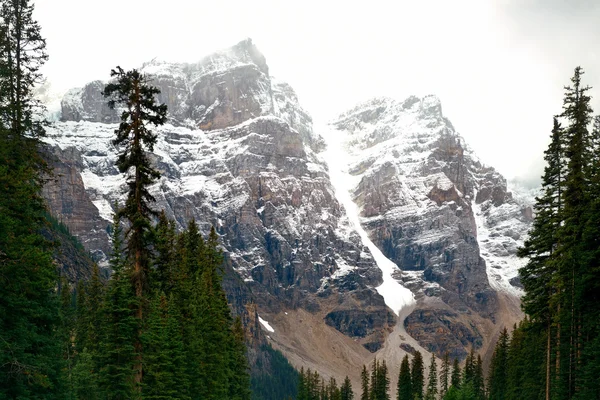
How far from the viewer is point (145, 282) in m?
30.3

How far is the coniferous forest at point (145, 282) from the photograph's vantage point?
25.7m

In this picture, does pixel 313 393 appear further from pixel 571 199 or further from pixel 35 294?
pixel 35 294

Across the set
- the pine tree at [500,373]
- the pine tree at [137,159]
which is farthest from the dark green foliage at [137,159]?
the pine tree at [500,373]

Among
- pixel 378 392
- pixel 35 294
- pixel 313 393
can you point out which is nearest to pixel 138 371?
pixel 35 294

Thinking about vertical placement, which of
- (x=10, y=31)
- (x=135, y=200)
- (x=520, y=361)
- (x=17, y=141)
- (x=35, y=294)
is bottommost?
(x=520, y=361)

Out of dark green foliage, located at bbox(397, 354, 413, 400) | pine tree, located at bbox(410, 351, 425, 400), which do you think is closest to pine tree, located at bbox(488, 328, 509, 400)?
pine tree, located at bbox(410, 351, 425, 400)

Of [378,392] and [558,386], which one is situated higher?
[558,386]

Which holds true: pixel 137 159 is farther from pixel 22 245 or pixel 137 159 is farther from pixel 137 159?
pixel 22 245

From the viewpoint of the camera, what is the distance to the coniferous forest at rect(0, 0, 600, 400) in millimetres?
25719

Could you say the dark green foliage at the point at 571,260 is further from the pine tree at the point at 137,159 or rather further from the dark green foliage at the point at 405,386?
the dark green foliage at the point at 405,386

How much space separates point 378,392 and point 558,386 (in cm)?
8132

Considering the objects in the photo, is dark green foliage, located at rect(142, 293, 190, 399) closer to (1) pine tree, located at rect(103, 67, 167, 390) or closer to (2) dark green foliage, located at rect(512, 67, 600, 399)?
(1) pine tree, located at rect(103, 67, 167, 390)

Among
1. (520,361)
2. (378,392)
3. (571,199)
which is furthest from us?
(378,392)

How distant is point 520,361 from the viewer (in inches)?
2842
